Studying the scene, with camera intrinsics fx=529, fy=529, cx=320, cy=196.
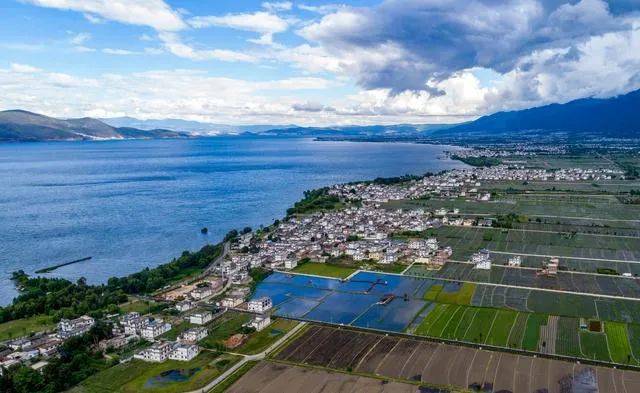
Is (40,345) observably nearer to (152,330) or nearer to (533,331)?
(152,330)

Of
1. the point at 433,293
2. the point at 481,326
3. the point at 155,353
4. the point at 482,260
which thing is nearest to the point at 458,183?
the point at 482,260

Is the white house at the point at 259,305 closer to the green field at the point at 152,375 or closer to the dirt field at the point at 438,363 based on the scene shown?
the dirt field at the point at 438,363

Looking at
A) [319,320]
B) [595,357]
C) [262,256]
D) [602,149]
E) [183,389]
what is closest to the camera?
[183,389]

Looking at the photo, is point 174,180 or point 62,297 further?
point 174,180

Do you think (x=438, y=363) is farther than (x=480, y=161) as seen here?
No

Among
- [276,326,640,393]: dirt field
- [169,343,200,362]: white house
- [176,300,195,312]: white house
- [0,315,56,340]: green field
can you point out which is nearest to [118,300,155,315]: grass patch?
[176,300,195,312]: white house

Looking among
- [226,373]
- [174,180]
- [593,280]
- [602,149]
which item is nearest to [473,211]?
[593,280]

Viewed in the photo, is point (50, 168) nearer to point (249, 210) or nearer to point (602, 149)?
point (249, 210)

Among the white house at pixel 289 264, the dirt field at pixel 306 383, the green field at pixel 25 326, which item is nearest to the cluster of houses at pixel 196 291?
the white house at pixel 289 264
